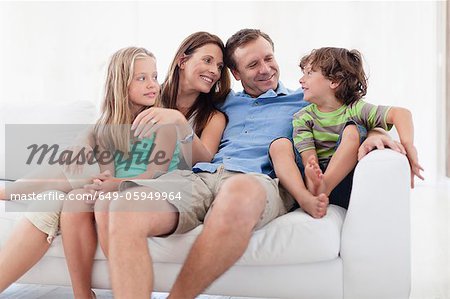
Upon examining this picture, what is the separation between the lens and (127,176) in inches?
74.0

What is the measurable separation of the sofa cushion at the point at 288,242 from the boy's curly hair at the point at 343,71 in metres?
0.48

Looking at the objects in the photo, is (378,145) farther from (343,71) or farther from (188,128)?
(188,128)

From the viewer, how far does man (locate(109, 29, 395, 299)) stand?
4.88 feet

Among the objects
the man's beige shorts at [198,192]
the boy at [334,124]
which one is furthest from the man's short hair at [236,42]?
the man's beige shorts at [198,192]

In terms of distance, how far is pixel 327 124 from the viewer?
6.14 ft

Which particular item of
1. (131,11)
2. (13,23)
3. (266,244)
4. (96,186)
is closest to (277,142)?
(266,244)

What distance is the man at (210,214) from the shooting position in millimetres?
1486

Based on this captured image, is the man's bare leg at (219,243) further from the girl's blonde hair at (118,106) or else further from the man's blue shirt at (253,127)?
the girl's blonde hair at (118,106)

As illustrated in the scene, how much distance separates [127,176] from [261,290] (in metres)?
0.57

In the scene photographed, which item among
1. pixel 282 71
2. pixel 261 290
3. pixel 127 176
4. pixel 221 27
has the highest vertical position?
pixel 221 27

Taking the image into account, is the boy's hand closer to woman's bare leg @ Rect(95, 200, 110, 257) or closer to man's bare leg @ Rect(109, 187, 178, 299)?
man's bare leg @ Rect(109, 187, 178, 299)

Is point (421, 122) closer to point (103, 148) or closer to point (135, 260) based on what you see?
point (103, 148)

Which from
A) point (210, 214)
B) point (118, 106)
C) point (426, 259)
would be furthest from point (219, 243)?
point (426, 259)

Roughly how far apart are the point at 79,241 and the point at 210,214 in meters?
0.41
